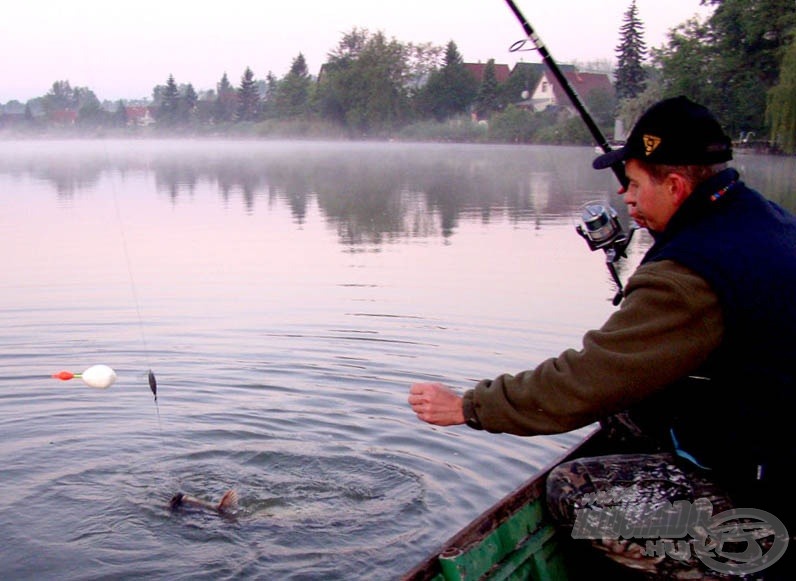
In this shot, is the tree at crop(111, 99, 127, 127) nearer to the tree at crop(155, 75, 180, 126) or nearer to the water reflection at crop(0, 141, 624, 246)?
the tree at crop(155, 75, 180, 126)

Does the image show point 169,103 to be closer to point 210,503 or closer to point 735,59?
point 735,59

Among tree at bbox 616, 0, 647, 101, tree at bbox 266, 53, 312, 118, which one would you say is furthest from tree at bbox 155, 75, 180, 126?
tree at bbox 616, 0, 647, 101

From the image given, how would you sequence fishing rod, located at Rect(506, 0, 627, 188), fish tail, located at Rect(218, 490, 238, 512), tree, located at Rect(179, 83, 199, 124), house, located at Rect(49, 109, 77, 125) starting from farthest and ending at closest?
tree, located at Rect(179, 83, 199, 124)
house, located at Rect(49, 109, 77, 125)
fish tail, located at Rect(218, 490, 238, 512)
fishing rod, located at Rect(506, 0, 627, 188)

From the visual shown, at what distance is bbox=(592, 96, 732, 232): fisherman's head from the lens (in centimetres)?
314

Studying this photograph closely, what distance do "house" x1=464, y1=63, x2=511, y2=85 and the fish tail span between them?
87.9 meters

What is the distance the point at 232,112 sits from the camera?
124 metres

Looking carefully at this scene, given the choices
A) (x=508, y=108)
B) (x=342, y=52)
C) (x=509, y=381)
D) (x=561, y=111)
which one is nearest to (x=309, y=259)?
(x=509, y=381)

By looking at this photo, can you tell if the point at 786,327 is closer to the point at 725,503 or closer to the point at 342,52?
the point at 725,503

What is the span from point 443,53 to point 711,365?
307ft

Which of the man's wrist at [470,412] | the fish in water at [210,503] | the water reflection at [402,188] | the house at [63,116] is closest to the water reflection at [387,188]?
the water reflection at [402,188]

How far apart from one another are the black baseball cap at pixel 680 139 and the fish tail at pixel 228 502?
3.73 m

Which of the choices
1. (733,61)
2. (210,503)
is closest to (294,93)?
(733,61)

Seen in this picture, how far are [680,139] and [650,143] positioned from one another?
9 centimetres

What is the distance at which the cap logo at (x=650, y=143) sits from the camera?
10.4ft
